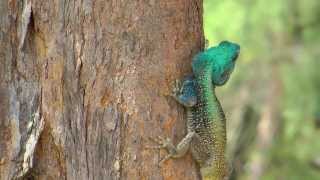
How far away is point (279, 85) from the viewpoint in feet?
27.0

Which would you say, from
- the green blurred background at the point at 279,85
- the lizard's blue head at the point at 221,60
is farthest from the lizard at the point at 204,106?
the green blurred background at the point at 279,85

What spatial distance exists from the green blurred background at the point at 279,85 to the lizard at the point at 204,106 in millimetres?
3832

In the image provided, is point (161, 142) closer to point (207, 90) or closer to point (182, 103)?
point (182, 103)

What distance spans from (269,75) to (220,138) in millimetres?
5522

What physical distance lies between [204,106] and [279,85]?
5.59 m

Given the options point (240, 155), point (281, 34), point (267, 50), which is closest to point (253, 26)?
point (267, 50)

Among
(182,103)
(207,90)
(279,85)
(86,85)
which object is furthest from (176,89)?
(279,85)

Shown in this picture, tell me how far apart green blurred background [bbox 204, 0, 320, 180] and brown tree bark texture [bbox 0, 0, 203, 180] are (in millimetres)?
4097

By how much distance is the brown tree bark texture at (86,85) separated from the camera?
251 centimetres

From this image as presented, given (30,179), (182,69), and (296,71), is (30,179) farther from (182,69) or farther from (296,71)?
(296,71)

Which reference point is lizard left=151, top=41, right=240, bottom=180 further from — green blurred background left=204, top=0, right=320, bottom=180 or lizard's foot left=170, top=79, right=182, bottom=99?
green blurred background left=204, top=0, right=320, bottom=180

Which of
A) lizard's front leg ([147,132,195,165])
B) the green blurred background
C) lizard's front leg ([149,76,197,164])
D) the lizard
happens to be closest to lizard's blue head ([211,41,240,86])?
the lizard

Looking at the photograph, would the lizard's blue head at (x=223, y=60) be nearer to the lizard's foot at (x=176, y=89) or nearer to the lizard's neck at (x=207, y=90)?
the lizard's neck at (x=207, y=90)

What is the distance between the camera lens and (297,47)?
8.63 m
